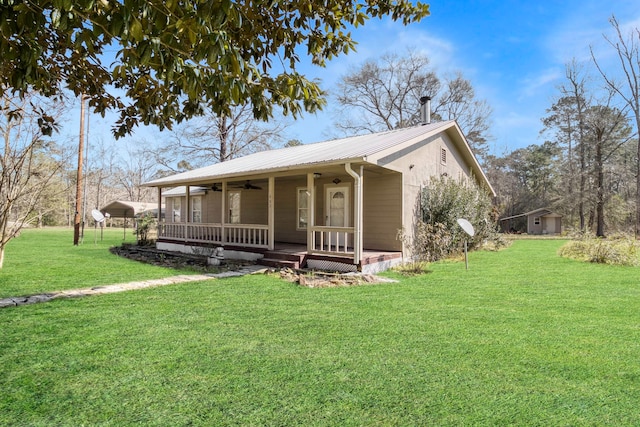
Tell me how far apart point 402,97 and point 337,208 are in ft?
70.2

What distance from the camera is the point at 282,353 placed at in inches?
139

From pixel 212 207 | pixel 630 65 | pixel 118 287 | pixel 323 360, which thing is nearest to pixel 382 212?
pixel 118 287

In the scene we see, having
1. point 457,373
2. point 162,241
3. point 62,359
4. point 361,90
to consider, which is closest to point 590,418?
point 457,373

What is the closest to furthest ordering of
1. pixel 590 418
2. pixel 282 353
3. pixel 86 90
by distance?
pixel 590 418 → pixel 282 353 → pixel 86 90

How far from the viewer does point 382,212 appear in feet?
34.5

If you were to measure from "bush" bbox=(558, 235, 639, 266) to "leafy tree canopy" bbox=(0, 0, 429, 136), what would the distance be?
960 cm

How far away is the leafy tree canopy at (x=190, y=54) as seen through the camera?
8.56 feet

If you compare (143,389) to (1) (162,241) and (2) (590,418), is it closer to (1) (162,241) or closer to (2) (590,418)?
(2) (590,418)

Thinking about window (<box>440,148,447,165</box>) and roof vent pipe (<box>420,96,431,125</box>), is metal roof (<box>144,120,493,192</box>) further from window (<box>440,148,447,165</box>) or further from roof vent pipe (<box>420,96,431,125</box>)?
roof vent pipe (<box>420,96,431,125</box>)

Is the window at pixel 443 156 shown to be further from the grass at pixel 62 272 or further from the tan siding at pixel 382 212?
the grass at pixel 62 272

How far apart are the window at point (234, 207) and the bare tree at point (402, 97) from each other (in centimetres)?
1734

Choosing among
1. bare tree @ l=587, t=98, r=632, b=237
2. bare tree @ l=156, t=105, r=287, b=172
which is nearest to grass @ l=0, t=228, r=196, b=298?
bare tree @ l=156, t=105, r=287, b=172

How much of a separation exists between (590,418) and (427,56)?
101 ft

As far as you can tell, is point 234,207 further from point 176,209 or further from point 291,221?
point 176,209
